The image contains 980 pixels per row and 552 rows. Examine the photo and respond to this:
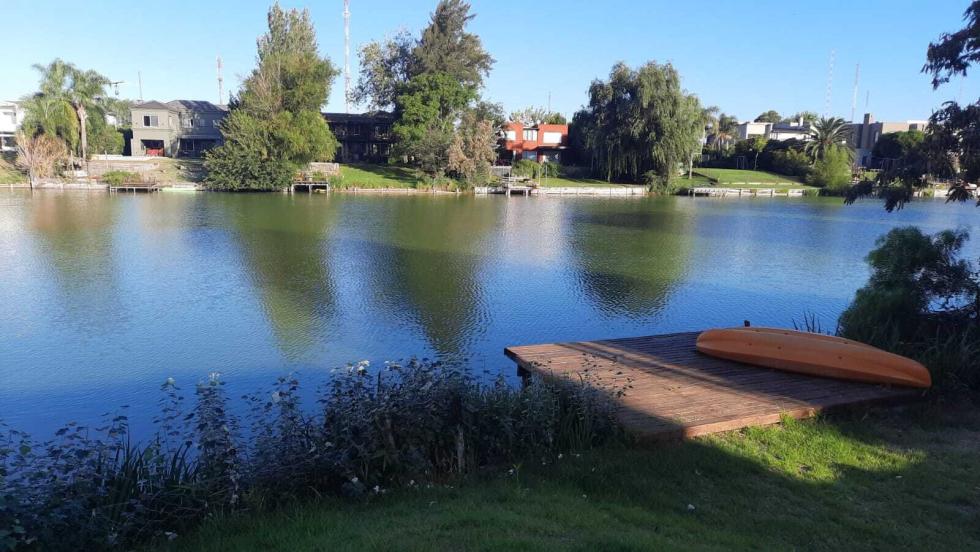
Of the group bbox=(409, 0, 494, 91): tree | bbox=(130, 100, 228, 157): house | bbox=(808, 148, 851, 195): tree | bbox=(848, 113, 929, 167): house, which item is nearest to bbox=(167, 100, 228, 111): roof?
bbox=(130, 100, 228, 157): house

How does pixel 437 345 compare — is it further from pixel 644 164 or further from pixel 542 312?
pixel 644 164

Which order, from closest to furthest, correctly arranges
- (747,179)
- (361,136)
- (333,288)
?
(333,288) < (361,136) < (747,179)

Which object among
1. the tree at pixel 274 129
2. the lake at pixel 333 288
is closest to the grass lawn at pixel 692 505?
the lake at pixel 333 288

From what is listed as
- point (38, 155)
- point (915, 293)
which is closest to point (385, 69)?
point (38, 155)

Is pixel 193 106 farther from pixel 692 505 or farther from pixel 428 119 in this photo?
pixel 692 505

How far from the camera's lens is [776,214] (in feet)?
148

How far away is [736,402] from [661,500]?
9.39ft

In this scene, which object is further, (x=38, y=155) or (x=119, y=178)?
(x=119, y=178)

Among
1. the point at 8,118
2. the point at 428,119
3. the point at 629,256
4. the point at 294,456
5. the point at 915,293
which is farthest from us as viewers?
the point at 8,118

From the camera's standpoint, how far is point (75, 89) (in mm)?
53750

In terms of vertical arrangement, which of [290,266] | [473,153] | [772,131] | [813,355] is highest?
[772,131]

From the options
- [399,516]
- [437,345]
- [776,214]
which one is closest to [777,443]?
[399,516]

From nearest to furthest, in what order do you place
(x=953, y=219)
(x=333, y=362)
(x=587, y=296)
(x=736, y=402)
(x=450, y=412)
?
(x=450, y=412) < (x=736, y=402) < (x=333, y=362) < (x=587, y=296) < (x=953, y=219)

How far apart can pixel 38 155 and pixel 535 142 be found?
44.7 metres
